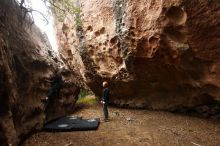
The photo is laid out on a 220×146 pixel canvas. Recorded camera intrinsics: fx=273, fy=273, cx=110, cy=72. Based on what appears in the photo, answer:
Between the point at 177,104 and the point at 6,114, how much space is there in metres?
7.53

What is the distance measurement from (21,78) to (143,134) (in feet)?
14.8

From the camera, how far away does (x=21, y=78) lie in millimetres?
8930

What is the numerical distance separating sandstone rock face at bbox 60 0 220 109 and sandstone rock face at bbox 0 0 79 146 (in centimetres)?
246

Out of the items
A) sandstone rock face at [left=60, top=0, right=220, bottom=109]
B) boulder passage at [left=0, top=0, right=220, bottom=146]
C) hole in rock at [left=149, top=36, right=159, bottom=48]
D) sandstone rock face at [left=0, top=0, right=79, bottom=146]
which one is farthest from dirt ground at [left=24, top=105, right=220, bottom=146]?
hole in rock at [left=149, top=36, right=159, bottom=48]

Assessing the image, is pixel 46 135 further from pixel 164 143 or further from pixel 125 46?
pixel 125 46

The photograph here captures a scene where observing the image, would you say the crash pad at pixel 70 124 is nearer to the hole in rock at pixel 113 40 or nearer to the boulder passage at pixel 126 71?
the boulder passage at pixel 126 71

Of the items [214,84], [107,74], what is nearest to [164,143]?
[214,84]

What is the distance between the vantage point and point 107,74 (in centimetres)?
1336

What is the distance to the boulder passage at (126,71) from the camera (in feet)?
28.4

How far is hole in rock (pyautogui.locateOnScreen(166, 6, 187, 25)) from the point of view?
9258mm

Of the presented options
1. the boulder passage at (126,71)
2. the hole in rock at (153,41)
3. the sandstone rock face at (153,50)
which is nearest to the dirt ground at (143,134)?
the boulder passage at (126,71)

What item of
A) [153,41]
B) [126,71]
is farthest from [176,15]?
[126,71]

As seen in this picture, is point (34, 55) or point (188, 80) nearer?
point (34, 55)

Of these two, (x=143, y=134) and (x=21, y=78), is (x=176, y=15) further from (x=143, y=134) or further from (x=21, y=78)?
(x=21, y=78)
